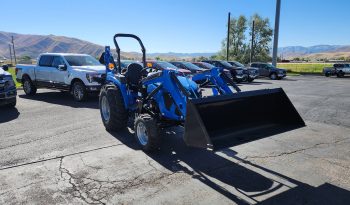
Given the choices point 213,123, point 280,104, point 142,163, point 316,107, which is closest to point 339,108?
point 316,107

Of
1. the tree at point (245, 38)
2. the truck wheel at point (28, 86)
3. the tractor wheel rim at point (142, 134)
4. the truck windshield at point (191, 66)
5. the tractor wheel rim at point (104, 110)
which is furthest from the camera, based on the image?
the tree at point (245, 38)

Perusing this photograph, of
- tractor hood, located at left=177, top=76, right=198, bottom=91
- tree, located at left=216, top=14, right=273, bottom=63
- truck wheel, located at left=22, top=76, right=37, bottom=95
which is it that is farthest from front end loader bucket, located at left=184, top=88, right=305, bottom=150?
tree, located at left=216, top=14, right=273, bottom=63

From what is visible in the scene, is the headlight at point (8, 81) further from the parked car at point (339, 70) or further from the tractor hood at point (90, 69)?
the parked car at point (339, 70)

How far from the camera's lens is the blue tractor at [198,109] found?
432 cm

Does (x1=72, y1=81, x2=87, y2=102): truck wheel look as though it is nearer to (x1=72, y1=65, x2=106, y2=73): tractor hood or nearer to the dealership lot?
(x1=72, y1=65, x2=106, y2=73): tractor hood

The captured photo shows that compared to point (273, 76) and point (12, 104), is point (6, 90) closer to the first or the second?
point (12, 104)

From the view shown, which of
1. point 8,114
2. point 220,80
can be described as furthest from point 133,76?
point 8,114

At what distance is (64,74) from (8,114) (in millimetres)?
3163

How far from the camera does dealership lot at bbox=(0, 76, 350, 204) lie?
13.6 ft

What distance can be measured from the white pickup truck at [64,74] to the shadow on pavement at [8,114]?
2.35m

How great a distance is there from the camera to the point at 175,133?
717 centimetres

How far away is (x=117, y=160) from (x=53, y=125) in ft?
11.4

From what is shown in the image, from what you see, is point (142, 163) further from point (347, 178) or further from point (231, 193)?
point (347, 178)

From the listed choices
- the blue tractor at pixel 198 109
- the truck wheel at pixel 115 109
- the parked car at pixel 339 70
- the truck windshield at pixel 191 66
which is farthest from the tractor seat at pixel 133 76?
the parked car at pixel 339 70
